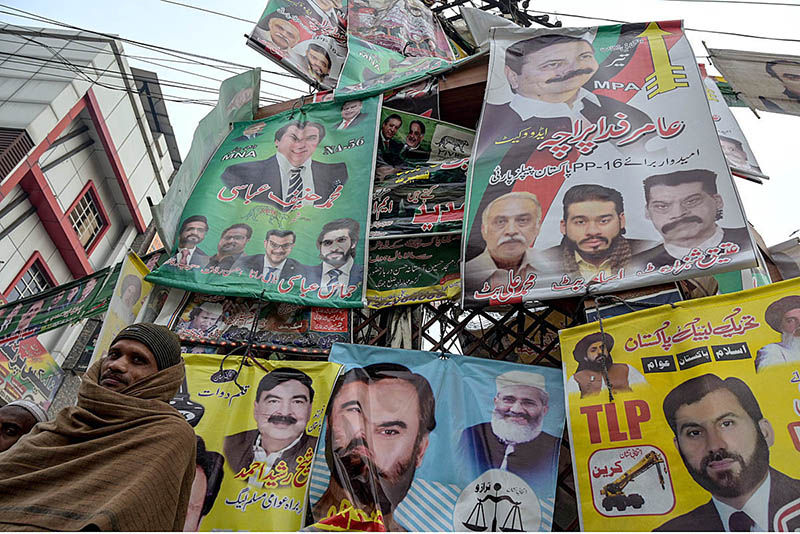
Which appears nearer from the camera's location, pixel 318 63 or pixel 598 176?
pixel 598 176

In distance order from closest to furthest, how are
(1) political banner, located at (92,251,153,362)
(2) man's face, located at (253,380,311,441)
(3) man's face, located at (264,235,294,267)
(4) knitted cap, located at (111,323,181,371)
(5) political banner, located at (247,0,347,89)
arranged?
(4) knitted cap, located at (111,323,181,371)
(2) man's face, located at (253,380,311,441)
(1) political banner, located at (92,251,153,362)
(3) man's face, located at (264,235,294,267)
(5) political banner, located at (247,0,347,89)

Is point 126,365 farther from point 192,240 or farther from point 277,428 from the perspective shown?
point 192,240

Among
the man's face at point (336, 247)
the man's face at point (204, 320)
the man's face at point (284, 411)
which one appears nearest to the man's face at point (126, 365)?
the man's face at point (284, 411)

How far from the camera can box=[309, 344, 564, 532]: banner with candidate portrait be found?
4211mm

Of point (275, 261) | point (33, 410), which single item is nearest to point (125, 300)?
point (275, 261)

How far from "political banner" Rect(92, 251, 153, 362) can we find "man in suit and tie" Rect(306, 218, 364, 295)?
194 cm

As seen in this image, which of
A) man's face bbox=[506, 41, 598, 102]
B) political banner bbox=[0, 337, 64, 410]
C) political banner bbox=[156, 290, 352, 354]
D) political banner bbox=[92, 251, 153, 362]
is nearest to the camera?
political banner bbox=[92, 251, 153, 362]

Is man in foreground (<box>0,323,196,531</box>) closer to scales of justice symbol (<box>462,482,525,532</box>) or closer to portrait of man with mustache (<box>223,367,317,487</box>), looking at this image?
portrait of man with mustache (<box>223,367,317,487</box>)

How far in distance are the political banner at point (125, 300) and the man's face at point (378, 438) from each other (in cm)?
252

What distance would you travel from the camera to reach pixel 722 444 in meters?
3.77

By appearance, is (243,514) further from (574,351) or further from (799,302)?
(799,302)

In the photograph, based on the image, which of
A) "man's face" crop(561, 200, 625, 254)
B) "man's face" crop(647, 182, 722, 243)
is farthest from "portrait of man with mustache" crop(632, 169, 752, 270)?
"man's face" crop(561, 200, 625, 254)

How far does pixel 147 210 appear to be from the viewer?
19031mm

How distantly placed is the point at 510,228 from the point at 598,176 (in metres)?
1.04
